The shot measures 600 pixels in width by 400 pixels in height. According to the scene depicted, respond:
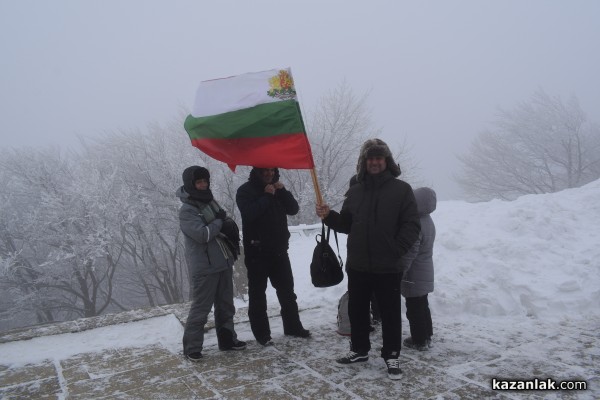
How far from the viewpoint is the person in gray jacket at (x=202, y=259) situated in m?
3.98

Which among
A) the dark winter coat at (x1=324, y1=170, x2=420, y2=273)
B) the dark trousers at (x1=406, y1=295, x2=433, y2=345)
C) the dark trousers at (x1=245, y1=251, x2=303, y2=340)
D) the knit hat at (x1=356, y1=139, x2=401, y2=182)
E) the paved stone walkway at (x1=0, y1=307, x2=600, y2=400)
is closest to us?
the paved stone walkway at (x1=0, y1=307, x2=600, y2=400)

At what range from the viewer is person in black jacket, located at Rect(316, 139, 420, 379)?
3.42 metres

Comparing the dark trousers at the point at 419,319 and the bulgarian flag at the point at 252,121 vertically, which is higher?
the bulgarian flag at the point at 252,121

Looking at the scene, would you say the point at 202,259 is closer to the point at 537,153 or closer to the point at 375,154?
the point at 375,154

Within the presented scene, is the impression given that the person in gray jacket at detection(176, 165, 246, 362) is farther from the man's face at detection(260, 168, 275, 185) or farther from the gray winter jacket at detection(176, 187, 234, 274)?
the man's face at detection(260, 168, 275, 185)

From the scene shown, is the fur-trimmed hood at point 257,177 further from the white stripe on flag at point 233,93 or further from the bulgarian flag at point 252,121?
the white stripe on flag at point 233,93

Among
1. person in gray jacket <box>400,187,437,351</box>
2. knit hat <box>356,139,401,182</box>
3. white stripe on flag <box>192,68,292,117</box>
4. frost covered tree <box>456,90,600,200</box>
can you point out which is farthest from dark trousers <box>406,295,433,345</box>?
frost covered tree <box>456,90,600,200</box>

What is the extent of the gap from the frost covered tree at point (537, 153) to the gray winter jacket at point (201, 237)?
28614mm

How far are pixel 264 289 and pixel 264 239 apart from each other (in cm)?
57

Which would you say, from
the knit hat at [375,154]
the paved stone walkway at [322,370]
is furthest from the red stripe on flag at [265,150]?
the paved stone walkway at [322,370]

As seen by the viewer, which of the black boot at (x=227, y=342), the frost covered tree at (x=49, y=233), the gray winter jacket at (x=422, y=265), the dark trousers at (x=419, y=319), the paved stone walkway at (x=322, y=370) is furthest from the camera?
the frost covered tree at (x=49, y=233)

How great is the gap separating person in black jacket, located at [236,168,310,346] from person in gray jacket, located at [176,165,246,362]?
225mm

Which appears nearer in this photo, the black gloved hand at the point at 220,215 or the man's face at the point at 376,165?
the man's face at the point at 376,165

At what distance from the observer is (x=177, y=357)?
4.11 metres
